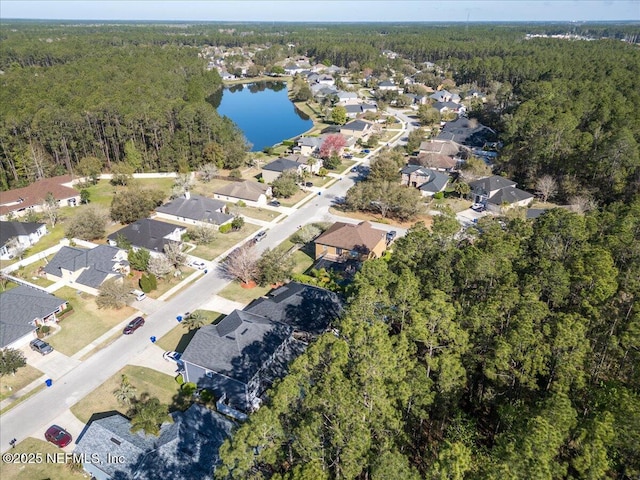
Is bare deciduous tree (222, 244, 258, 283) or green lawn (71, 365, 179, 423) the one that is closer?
green lawn (71, 365, 179, 423)

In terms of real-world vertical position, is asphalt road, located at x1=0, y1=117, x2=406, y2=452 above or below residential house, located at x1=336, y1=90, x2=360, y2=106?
below

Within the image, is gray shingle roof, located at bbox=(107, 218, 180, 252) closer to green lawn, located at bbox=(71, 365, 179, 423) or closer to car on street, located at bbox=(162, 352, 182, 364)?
car on street, located at bbox=(162, 352, 182, 364)

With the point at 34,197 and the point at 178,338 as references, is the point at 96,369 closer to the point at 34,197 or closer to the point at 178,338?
the point at 178,338

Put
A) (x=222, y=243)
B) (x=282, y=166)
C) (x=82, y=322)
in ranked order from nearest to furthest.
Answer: (x=82, y=322), (x=222, y=243), (x=282, y=166)

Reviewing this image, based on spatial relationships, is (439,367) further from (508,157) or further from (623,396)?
(508,157)

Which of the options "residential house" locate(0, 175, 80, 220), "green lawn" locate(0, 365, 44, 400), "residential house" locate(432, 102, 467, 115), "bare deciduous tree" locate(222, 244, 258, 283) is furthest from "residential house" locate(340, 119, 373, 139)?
"green lawn" locate(0, 365, 44, 400)

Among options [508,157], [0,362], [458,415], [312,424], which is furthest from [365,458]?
[508,157]

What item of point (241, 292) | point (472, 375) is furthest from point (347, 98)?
point (472, 375)
